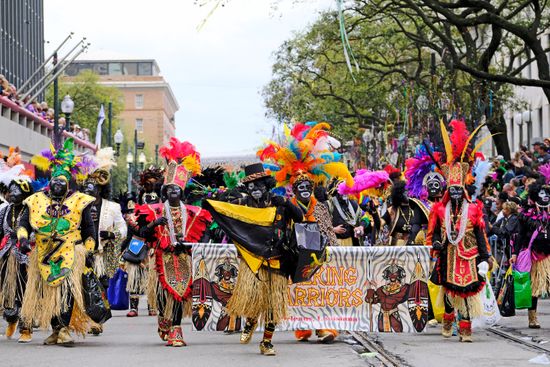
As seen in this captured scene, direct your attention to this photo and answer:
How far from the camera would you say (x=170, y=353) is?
12734mm

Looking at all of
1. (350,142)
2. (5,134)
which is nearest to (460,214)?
(5,134)

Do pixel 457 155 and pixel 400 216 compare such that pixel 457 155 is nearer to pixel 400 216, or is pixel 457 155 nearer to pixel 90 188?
pixel 400 216

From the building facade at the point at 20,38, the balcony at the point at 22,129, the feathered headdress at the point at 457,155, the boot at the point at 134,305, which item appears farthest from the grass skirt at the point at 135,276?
the building facade at the point at 20,38

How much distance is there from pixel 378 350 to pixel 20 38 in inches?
2201

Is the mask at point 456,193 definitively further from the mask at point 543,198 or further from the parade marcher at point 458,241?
the mask at point 543,198

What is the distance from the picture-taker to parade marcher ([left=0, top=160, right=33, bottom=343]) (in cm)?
1448

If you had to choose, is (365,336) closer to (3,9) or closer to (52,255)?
(52,255)

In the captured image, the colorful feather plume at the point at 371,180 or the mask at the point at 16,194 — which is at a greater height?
the colorful feather plume at the point at 371,180

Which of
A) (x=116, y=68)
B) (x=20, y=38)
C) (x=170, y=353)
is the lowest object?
(x=170, y=353)

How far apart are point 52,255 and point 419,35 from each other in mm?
27903

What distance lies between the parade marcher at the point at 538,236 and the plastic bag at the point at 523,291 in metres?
0.06

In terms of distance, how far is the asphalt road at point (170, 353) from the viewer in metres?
11.8

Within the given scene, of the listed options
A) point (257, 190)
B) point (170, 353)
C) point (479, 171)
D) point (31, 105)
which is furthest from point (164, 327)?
point (31, 105)

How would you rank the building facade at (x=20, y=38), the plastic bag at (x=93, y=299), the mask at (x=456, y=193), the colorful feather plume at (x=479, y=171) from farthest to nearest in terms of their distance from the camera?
the building facade at (x=20, y=38) < the colorful feather plume at (x=479, y=171) < the mask at (x=456, y=193) < the plastic bag at (x=93, y=299)
